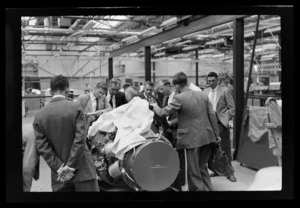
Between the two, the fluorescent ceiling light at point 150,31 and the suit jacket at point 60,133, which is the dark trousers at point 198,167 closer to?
the suit jacket at point 60,133

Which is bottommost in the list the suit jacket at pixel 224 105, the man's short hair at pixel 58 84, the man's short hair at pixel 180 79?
the suit jacket at pixel 224 105

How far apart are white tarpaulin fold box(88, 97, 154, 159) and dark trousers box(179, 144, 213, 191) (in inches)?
26.8

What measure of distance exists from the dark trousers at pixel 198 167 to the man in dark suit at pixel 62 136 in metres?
1.36

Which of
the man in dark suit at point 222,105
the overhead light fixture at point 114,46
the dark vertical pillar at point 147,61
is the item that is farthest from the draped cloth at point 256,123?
the overhead light fixture at point 114,46

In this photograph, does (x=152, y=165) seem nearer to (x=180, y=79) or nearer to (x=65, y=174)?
(x=65, y=174)

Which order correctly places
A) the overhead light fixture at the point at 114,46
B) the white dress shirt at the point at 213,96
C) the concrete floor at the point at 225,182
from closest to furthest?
→ 1. the concrete floor at the point at 225,182
2. the white dress shirt at the point at 213,96
3. the overhead light fixture at the point at 114,46

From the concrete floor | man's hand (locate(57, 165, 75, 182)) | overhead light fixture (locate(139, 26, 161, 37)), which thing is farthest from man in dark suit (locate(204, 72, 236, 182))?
overhead light fixture (locate(139, 26, 161, 37))

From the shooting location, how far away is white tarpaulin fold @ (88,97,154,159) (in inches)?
127

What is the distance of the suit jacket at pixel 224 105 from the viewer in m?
4.53

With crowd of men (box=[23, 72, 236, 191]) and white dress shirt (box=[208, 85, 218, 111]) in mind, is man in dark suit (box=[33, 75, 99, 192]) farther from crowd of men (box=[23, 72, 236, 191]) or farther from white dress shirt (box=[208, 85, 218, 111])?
white dress shirt (box=[208, 85, 218, 111])

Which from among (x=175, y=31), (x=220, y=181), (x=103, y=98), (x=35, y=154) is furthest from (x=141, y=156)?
(x=175, y=31)
